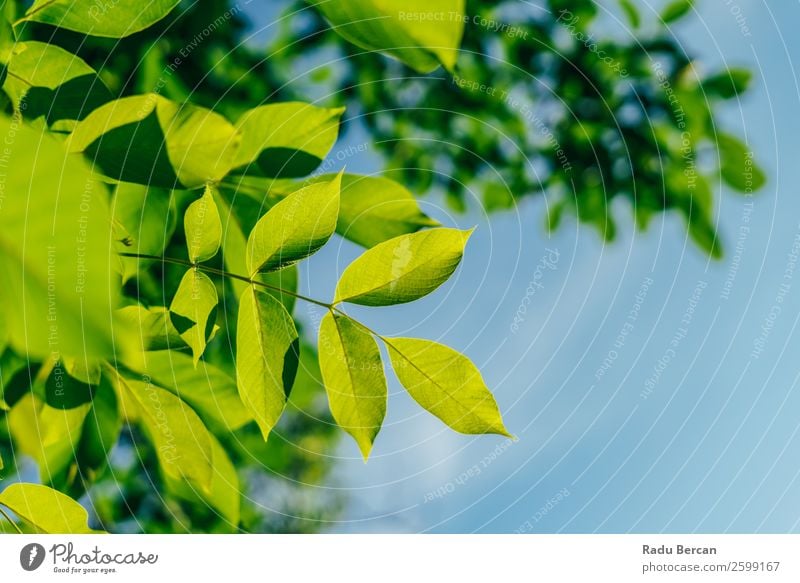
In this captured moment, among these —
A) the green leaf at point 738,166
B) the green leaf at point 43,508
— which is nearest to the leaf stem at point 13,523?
the green leaf at point 43,508

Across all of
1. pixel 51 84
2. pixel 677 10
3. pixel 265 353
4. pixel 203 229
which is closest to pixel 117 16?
pixel 51 84

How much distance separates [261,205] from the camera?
528mm

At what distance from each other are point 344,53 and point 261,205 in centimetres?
36

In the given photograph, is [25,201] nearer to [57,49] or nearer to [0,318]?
[0,318]

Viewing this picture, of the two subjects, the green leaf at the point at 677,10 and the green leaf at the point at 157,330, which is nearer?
the green leaf at the point at 157,330

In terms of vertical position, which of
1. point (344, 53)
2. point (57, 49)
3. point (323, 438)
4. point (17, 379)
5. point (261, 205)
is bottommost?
point (323, 438)

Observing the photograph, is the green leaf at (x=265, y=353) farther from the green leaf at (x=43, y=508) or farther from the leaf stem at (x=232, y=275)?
the green leaf at (x=43, y=508)

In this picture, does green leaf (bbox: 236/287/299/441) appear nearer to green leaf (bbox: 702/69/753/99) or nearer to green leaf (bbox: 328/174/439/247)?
green leaf (bbox: 328/174/439/247)

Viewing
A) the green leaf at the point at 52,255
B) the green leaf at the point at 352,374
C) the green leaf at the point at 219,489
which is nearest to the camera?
the green leaf at the point at 52,255

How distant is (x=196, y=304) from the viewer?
475 millimetres

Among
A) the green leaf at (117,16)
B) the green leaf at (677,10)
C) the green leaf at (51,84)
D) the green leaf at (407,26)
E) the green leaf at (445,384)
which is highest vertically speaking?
the green leaf at (677,10)

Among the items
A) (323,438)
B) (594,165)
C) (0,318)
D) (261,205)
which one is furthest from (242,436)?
(594,165)

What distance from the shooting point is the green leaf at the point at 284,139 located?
0.51 metres

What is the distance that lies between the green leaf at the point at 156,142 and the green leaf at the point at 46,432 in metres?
0.22
